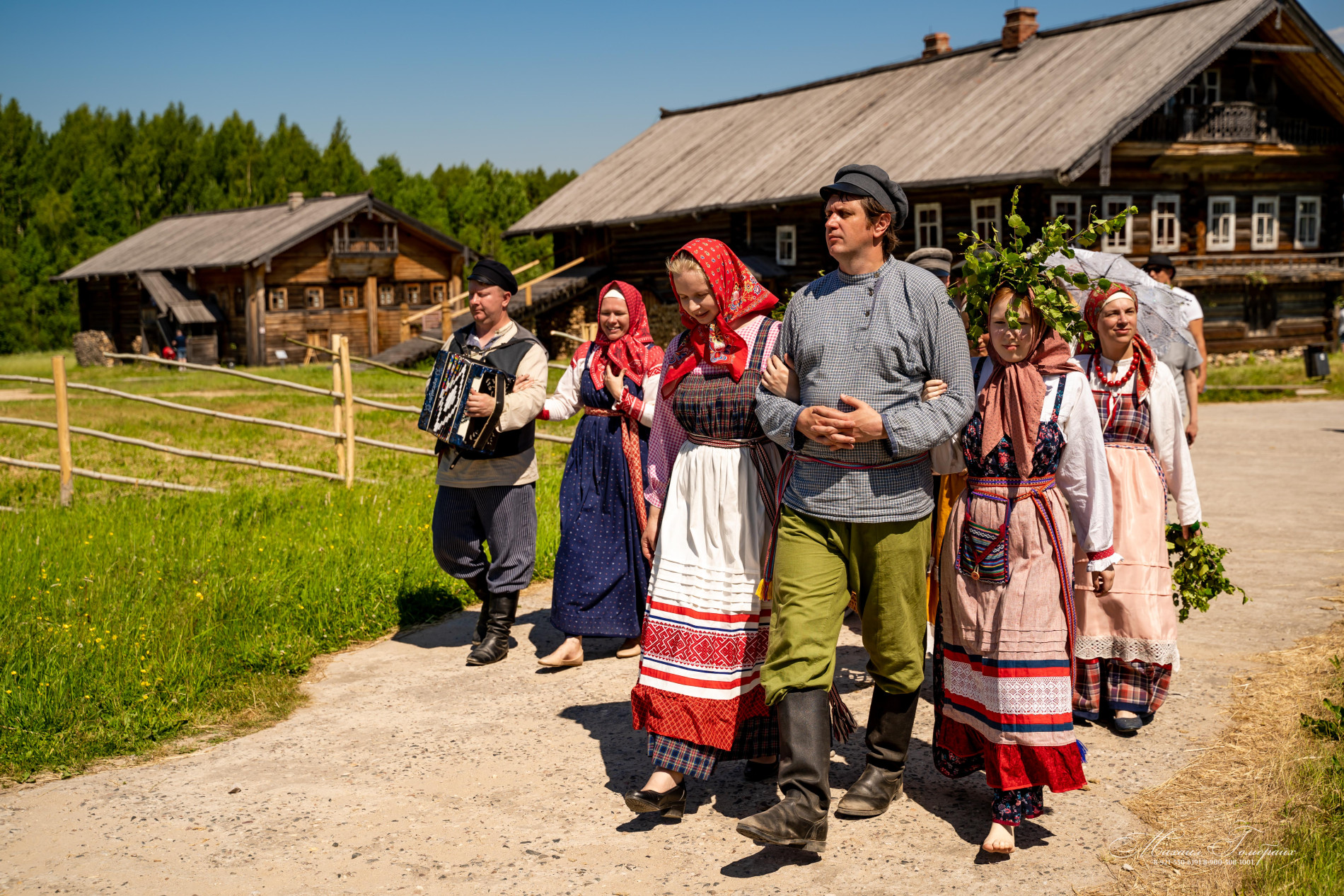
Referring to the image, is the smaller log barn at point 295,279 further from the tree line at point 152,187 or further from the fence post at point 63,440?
the fence post at point 63,440

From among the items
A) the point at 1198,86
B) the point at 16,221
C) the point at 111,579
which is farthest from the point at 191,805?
the point at 16,221

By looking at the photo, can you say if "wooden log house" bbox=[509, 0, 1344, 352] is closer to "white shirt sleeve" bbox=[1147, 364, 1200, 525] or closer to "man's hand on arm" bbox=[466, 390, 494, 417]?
"white shirt sleeve" bbox=[1147, 364, 1200, 525]

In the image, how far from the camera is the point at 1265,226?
24.5m

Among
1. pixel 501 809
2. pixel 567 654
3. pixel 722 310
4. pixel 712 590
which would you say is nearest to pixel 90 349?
pixel 567 654

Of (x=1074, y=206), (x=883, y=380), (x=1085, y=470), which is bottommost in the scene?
(x=1085, y=470)

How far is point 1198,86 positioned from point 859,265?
23366mm

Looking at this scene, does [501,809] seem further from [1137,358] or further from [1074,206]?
[1074,206]

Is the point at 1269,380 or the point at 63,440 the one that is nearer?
the point at 63,440

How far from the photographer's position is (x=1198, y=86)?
23.4m

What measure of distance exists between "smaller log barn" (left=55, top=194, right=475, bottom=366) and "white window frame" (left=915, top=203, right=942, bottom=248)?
16240 mm

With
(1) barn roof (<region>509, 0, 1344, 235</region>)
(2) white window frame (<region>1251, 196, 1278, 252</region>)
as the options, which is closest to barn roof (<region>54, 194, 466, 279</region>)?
(1) barn roof (<region>509, 0, 1344, 235</region>)

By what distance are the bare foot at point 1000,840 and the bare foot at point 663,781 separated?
0.96 meters

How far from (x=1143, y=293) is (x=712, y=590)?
2.23 meters

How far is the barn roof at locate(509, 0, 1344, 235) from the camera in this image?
19625 millimetres
